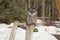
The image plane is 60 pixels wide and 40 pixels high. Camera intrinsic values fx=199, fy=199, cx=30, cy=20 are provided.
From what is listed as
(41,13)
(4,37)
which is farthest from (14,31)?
(41,13)

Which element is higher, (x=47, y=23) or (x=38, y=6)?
(x=38, y=6)

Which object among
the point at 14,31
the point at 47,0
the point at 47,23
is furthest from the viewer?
the point at 47,0

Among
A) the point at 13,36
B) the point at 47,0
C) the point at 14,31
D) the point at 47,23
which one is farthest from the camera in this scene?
the point at 47,0

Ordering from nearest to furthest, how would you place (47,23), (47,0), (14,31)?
(14,31) → (47,23) → (47,0)

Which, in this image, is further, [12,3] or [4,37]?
[12,3]

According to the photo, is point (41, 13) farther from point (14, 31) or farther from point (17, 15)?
point (14, 31)

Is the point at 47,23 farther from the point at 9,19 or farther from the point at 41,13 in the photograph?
the point at 9,19

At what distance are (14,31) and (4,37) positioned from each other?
125 mm

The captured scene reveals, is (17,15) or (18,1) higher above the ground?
(18,1)

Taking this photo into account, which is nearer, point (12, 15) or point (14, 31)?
point (14, 31)

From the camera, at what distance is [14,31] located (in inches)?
61.6

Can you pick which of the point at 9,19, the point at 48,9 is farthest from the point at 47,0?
the point at 9,19

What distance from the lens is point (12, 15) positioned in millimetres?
3930

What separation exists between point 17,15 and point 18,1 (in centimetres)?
28
